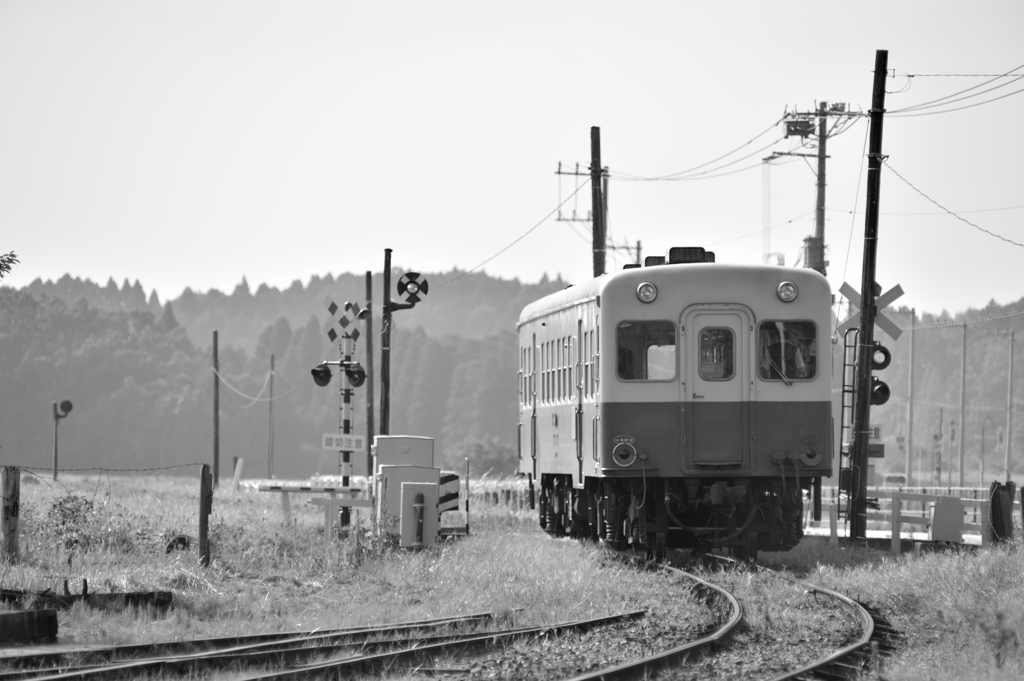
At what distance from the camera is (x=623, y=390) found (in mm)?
16375

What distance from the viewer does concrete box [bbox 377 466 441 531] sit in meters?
19.8

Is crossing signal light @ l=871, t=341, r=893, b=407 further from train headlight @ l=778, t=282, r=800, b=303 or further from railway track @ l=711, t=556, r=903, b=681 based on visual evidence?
railway track @ l=711, t=556, r=903, b=681

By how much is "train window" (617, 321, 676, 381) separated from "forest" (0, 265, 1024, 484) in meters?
80.1

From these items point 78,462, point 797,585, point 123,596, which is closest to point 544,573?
point 797,585

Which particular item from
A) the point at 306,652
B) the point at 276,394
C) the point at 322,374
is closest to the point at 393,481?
the point at 322,374

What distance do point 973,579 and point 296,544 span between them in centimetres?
837

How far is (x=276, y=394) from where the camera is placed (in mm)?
146000

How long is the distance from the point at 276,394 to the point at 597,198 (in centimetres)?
11852

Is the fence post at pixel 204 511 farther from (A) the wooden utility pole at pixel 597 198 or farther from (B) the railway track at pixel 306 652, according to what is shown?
(A) the wooden utility pole at pixel 597 198

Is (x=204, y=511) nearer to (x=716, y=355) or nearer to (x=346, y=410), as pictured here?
(x=716, y=355)

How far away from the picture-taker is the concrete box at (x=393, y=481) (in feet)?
64.8

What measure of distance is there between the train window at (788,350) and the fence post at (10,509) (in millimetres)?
8248

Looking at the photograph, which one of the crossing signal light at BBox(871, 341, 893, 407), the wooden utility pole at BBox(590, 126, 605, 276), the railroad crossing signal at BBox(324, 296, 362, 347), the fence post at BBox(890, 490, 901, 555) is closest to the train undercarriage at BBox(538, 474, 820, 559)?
the fence post at BBox(890, 490, 901, 555)

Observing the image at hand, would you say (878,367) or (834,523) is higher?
(878,367)
